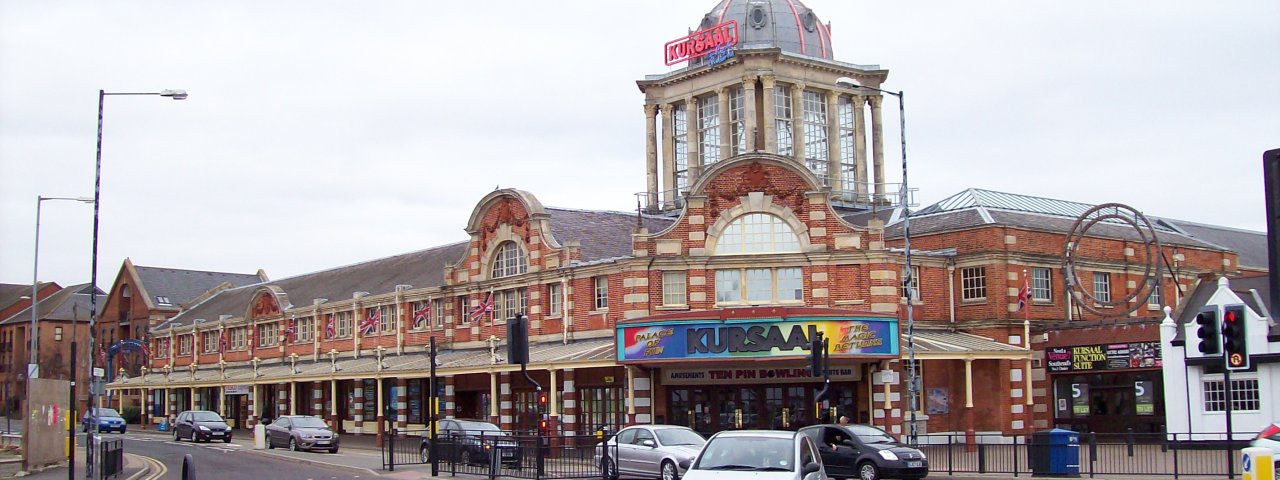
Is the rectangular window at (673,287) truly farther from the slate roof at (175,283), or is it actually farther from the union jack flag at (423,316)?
the slate roof at (175,283)

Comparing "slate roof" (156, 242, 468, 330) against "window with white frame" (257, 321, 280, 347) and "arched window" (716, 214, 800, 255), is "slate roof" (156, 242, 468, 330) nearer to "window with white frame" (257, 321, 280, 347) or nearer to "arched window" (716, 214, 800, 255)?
"window with white frame" (257, 321, 280, 347)

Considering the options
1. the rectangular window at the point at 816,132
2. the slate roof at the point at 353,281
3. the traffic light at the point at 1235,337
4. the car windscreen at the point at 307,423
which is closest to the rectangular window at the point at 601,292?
the slate roof at the point at 353,281

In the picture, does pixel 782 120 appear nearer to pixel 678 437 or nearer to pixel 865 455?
pixel 678 437

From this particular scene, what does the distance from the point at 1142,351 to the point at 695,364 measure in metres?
15.0

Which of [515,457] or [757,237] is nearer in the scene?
[515,457]

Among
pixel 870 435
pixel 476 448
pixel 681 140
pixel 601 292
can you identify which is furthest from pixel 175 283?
pixel 870 435

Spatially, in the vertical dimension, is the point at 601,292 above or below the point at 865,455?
above

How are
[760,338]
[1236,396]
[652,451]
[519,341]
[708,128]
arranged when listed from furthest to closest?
1. [708,128]
2. [760,338]
3. [1236,396]
4. [652,451]
5. [519,341]

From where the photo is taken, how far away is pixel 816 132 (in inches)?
2527

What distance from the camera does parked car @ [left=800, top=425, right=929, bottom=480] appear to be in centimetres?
3044

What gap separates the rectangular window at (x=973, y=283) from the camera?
4909cm

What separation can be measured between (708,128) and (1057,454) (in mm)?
35452

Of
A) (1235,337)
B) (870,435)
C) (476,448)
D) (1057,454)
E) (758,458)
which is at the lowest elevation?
(1057,454)

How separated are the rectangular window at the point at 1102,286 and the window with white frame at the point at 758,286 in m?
13.2
